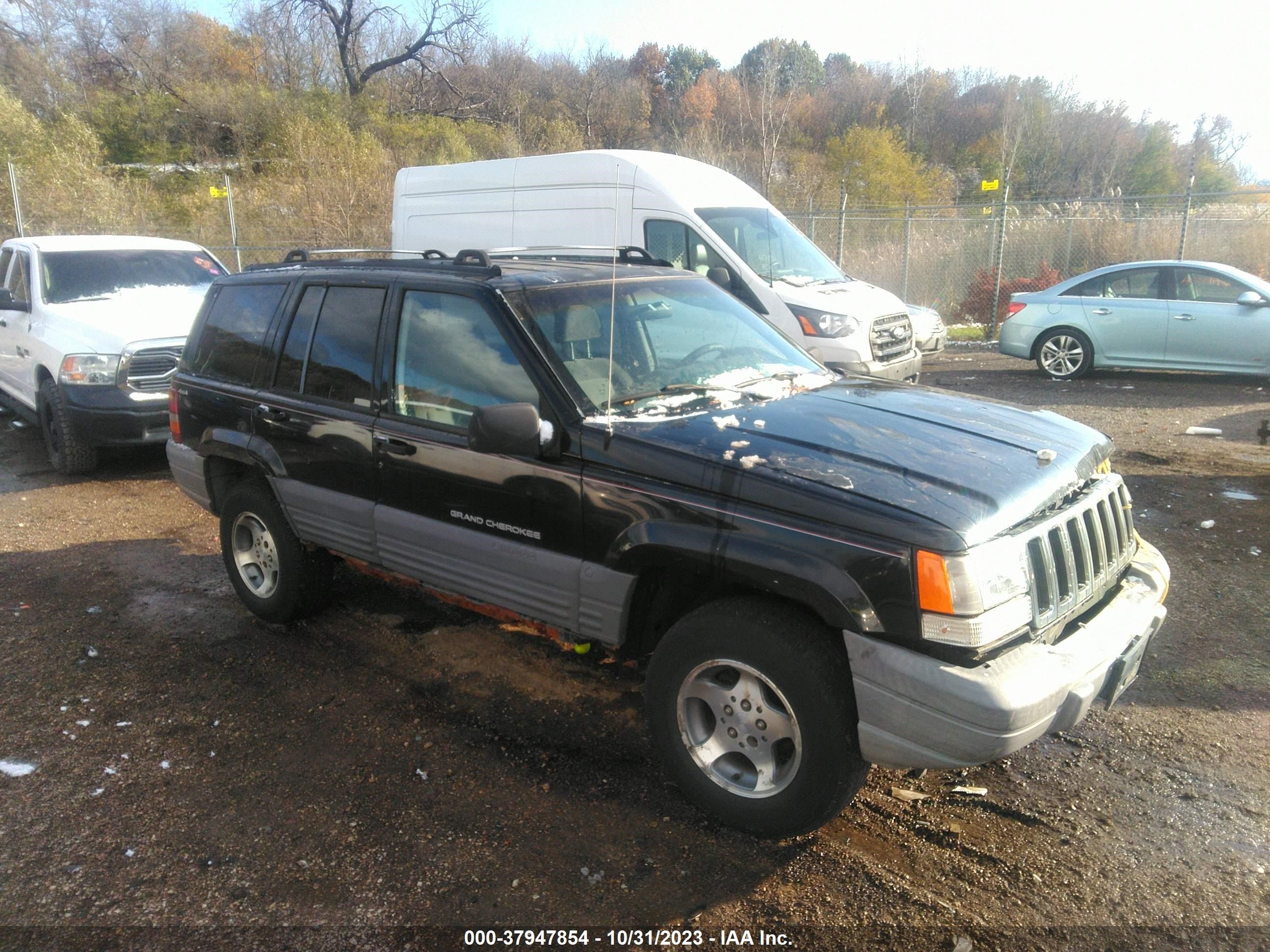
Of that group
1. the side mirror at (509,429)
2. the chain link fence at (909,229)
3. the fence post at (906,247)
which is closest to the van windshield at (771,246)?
the chain link fence at (909,229)

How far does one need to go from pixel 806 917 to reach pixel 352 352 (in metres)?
3.05

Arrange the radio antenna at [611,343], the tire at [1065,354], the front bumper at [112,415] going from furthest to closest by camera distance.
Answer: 1. the tire at [1065,354]
2. the front bumper at [112,415]
3. the radio antenna at [611,343]

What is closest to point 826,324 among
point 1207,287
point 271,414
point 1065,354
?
point 1065,354

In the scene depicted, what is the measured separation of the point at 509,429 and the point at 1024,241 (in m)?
16.3

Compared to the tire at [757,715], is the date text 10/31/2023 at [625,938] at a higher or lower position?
lower

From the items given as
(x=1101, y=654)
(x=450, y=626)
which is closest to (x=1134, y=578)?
(x=1101, y=654)

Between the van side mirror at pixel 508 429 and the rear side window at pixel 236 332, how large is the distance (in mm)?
1985

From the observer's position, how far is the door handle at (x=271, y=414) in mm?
4480

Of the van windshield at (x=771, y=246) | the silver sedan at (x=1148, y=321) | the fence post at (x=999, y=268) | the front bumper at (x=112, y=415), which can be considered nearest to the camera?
the front bumper at (x=112, y=415)

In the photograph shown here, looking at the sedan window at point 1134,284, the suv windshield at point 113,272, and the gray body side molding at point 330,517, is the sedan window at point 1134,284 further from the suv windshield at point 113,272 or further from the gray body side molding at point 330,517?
the gray body side molding at point 330,517

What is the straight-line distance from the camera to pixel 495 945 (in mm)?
2662

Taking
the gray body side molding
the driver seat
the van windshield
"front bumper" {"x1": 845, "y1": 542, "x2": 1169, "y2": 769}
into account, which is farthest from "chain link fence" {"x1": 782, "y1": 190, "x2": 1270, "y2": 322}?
"front bumper" {"x1": 845, "y1": 542, "x2": 1169, "y2": 769}

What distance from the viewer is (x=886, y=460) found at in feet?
9.95

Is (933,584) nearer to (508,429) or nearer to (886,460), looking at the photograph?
(886,460)
